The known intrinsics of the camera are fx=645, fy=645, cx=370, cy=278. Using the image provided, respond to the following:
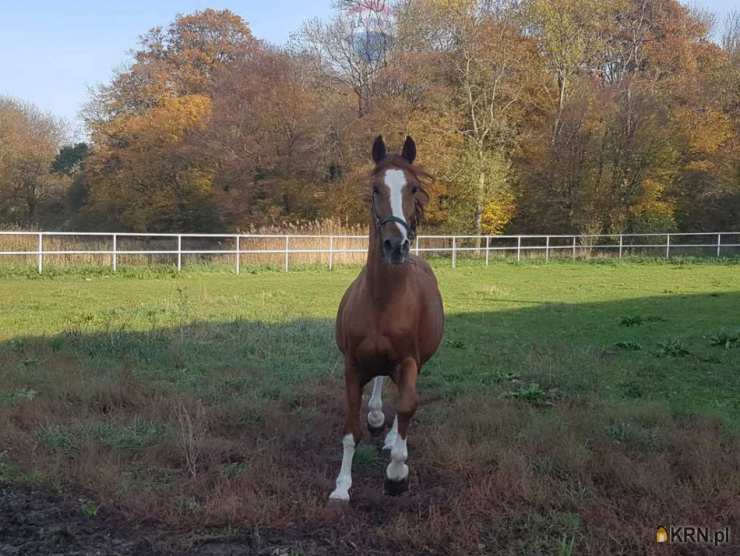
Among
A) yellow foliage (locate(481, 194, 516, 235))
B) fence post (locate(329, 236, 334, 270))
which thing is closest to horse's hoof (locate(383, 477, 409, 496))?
fence post (locate(329, 236, 334, 270))

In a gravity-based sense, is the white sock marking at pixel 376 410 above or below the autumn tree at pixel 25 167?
below

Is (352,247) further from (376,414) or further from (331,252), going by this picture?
(376,414)

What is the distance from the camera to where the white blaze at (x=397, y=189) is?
12.2ft

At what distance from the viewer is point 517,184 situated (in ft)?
113

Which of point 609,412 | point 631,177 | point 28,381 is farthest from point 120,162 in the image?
point 609,412

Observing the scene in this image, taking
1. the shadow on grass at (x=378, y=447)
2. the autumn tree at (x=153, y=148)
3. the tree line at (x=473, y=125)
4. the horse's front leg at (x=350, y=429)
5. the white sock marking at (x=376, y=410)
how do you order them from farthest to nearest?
the autumn tree at (x=153, y=148), the tree line at (x=473, y=125), the white sock marking at (x=376, y=410), the horse's front leg at (x=350, y=429), the shadow on grass at (x=378, y=447)

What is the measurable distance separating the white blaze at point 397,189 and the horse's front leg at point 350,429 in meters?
1.03

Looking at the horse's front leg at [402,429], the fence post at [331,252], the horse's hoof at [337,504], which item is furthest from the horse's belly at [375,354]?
the fence post at [331,252]

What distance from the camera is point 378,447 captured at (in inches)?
186

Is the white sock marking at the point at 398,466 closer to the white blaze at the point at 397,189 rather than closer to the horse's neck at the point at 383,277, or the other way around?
the horse's neck at the point at 383,277

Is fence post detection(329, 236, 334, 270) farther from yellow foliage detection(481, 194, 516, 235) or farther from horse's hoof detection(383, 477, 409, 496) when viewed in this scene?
horse's hoof detection(383, 477, 409, 496)

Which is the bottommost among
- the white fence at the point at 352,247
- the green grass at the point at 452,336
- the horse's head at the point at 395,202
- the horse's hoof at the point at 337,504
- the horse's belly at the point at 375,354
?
the horse's hoof at the point at 337,504

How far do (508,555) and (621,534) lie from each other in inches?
25.2

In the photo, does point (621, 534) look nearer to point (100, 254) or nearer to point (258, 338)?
point (258, 338)
